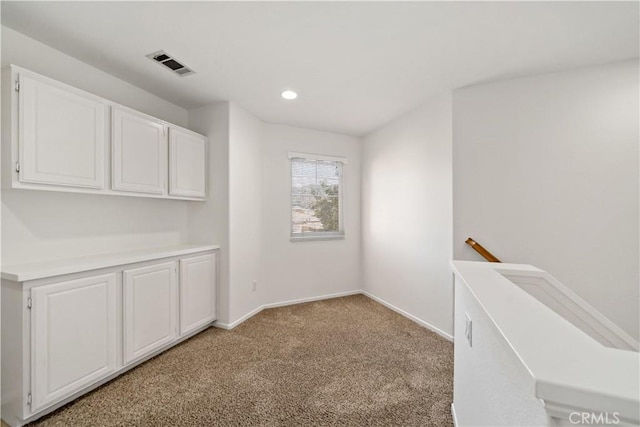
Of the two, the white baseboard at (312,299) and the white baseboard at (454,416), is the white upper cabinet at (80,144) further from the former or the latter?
the white baseboard at (454,416)

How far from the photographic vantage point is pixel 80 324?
6.17 feet

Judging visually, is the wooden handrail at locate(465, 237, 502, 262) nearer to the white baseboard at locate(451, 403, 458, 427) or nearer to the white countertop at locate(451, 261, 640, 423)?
the white baseboard at locate(451, 403, 458, 427)

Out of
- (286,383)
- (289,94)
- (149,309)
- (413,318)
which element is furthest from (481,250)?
(149,309)

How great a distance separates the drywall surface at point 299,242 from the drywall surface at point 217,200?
0.75 m

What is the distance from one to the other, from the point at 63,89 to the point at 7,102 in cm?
30

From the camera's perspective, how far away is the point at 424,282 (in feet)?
10.4

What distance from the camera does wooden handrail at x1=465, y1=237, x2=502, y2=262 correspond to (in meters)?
2.60

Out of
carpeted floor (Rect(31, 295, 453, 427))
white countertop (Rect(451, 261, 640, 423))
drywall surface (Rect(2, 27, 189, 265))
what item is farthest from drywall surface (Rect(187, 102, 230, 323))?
white countertop (Rect(451, 261, 640, 423))

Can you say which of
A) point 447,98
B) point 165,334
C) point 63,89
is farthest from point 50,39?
point 447,98

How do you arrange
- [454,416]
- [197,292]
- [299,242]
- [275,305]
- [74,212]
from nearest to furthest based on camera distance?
[454,416] → [74,212] → [197,292] → [275,305] → [299,242]

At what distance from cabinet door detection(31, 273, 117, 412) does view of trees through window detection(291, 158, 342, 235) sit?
2.38 meters

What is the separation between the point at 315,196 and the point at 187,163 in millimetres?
1821

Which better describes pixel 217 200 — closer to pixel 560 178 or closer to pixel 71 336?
pixel 71 336

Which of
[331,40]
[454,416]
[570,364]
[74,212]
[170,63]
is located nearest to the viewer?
[570,364]
